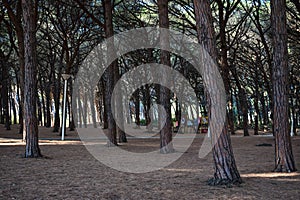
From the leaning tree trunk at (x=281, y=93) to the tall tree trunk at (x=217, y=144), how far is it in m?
1.81

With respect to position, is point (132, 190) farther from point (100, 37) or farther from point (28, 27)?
point (100, 37)

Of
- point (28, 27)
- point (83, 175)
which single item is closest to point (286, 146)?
point (83, 175)

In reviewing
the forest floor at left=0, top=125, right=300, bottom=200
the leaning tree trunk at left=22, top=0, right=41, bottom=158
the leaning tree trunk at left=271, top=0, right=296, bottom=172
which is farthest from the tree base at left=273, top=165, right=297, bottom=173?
the leaning tree trunk at left=22, top=0, right=41, bottom=158

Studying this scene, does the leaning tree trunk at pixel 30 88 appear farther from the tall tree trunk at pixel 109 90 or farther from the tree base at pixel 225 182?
the tree base at pixel 225 182

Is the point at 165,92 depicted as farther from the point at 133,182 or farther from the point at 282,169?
the point at 133,182

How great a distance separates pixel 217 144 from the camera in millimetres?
6691

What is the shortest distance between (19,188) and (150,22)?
63.6ft

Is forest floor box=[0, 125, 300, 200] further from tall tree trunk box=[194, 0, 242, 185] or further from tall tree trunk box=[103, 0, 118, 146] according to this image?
tall tree trunk box=[103, 0, 118, 146]

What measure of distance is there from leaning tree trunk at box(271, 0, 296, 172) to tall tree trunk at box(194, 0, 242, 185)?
1.81m

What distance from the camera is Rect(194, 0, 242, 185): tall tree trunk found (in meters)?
6.68

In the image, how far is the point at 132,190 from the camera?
21.0 ft

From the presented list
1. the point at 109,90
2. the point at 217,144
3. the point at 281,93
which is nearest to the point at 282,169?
the point at 281,93

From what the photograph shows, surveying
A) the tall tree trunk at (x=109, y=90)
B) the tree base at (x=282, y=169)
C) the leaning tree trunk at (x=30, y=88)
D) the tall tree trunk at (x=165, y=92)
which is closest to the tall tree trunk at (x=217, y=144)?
the tree base at (x=282, y=169)

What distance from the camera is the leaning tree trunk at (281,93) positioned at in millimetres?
7973
